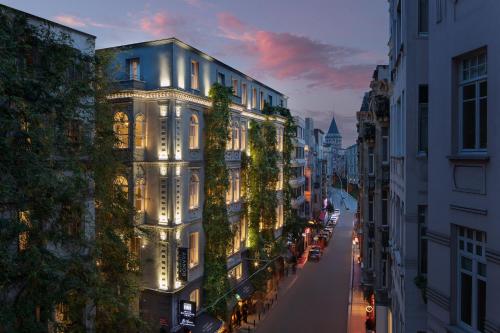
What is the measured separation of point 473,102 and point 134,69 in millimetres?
21263

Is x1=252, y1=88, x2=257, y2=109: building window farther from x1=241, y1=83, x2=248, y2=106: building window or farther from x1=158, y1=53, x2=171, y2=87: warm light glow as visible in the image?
x1=158, y1=53, x2=171, y2=87: warm light glow

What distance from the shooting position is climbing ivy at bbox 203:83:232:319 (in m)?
26.7

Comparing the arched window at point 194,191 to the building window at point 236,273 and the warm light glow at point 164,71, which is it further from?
the building window at point 236,273

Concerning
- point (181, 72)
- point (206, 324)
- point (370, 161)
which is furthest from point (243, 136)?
point (206, 324)

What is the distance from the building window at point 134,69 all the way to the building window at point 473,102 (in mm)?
20281

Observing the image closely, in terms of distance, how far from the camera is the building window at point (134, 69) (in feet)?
82.7

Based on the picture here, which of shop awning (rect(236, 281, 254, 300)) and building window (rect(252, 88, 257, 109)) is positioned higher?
building window (rect(252, 88, 257, 109))

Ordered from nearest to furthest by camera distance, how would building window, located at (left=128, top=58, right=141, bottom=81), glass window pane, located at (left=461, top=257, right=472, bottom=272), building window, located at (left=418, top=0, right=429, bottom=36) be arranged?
glass window pane, located at (left=461, top=257, right=472, bottom=272) → building window, located at (left=418, top=0, right=429, bottom=36) → building window, located at (left=128, top=58, right=141, bottom=81)

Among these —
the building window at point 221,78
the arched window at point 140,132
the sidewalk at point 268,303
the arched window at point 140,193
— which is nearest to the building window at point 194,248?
the arched window at point 140,193

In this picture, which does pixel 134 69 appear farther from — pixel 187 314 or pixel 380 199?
pixel 380 199

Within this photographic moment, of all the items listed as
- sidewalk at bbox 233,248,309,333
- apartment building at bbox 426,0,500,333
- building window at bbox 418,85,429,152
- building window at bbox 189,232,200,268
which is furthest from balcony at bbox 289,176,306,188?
apartment building at bbox 426,0,500,333

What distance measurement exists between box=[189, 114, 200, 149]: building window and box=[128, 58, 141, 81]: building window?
410 centimetres

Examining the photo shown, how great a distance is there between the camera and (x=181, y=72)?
25.0m

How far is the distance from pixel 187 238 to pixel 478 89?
1976 centimetres
